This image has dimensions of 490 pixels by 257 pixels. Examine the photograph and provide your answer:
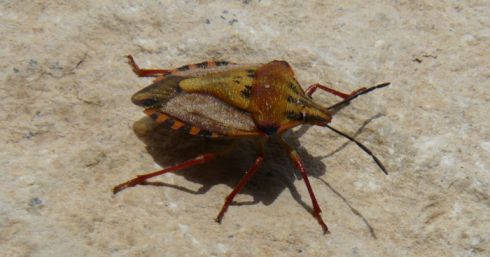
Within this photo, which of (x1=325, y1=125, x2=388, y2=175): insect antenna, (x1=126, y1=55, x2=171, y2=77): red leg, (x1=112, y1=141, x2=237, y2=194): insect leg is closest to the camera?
A: (x1=112, y1=141, x2=237, y2=194): insect leg

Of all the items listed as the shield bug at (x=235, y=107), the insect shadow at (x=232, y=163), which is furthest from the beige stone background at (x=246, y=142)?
the shield bug at (x=235, y=107)

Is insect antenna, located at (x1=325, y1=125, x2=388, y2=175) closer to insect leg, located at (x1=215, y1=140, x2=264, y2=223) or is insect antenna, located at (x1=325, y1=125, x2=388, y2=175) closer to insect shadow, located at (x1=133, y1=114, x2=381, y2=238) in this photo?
insect shadow, located at (x1=133, y1=114, x2=381, y2=238)

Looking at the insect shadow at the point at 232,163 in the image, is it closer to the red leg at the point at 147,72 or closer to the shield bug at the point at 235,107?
the shield bug at the point at 235,107

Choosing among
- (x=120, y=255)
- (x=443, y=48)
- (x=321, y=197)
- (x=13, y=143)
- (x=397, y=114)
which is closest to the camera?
(x=120, y=255)

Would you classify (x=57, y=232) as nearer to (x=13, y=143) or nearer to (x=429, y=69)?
(x=13, y=143)

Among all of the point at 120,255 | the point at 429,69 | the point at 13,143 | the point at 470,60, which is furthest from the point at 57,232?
the point at 470,60

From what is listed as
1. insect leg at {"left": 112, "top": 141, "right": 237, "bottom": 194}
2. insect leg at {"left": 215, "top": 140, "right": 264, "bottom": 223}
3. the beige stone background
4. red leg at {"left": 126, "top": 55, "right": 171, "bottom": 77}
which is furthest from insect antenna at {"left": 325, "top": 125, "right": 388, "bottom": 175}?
red leg at {"left": 126, "top": 55, "right": 171, "bottom": 77}
